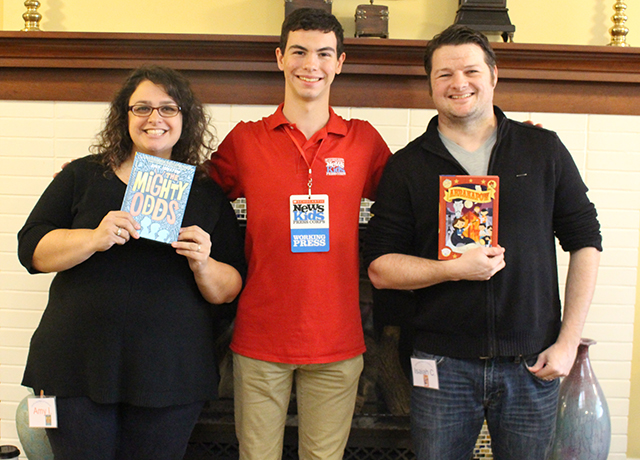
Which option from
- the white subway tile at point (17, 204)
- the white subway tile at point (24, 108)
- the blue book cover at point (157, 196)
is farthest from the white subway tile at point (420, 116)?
the white subway tile at point (17, 204)

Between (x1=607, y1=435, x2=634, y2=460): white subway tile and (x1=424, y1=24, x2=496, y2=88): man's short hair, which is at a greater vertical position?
(x1=424, y1=24, x2=496, y2=88): man's short hair

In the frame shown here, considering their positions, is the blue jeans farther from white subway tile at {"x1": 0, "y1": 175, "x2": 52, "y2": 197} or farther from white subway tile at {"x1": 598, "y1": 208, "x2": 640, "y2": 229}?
white subway tile at {"x1": 0, "y1": 175, "x2": 52, "y2": 197}

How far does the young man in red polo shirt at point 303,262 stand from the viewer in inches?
64.7

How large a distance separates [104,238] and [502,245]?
1.08 m

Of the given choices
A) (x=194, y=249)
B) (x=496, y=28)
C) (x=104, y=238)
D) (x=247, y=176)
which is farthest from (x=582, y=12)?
(x=104, y=238)

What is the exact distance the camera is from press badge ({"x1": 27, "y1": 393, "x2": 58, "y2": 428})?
1.43 meters

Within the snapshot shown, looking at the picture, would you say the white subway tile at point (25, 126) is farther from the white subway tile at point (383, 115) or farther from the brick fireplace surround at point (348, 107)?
the white subway tile at point (383, 115)

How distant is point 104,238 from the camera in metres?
1.39

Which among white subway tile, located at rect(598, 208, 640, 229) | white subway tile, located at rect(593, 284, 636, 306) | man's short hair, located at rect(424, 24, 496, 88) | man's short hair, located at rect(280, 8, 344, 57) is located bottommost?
white subway tile, located at rect(593, 284, 636, 306)

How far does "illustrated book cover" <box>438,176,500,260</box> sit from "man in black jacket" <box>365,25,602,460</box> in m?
0.04

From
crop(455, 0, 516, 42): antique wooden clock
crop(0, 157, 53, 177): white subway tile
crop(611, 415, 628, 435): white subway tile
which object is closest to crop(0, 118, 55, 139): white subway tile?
crop(0, 157, 53, 177): white subway tile

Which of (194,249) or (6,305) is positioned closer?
(194,249)

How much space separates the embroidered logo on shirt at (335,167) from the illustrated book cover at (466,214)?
336 mm

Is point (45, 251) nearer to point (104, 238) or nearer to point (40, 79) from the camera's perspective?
point (104, 238)
